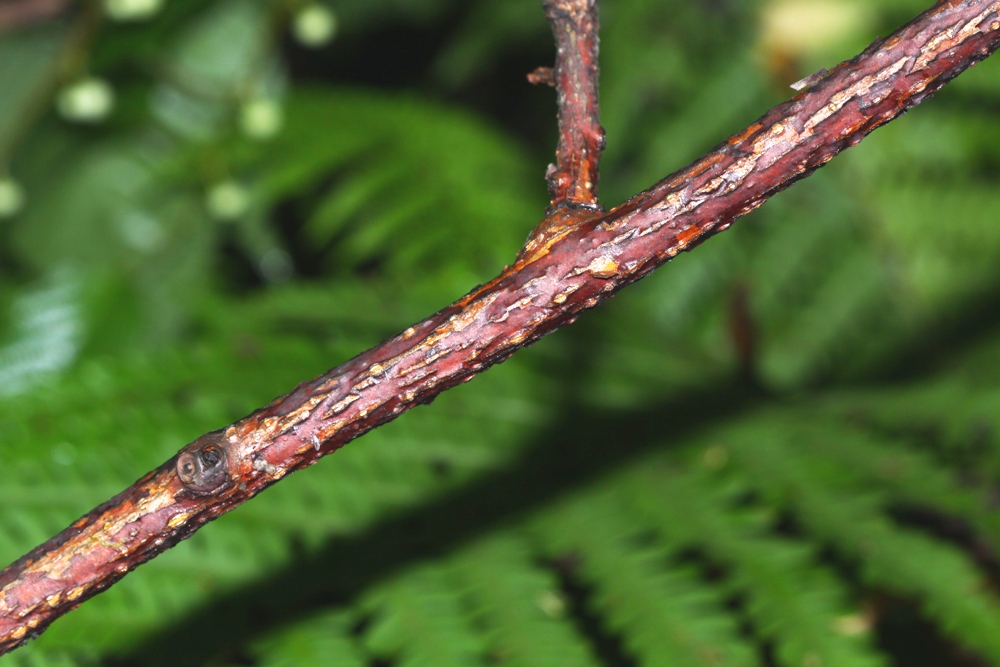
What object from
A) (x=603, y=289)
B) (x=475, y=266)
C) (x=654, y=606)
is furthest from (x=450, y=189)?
(x=603, y=289)

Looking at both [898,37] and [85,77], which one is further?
[85,77]

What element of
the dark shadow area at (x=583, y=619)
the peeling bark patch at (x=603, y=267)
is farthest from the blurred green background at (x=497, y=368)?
the peeling bark patch at (x=603, y=267)

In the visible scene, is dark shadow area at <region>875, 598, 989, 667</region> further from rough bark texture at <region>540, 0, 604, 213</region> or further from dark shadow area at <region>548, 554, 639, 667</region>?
rough bark texture at <region>540, 0, 604, 213</region>

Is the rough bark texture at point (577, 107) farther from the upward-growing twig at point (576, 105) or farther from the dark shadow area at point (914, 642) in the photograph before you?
the dark shadow area at point (914, 642)

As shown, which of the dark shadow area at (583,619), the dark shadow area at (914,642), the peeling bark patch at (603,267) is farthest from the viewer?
the dark shadow area at (914,642)

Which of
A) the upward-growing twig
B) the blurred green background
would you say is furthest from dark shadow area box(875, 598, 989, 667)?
the upward-growing twig

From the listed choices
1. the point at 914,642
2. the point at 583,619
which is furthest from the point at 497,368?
the point at 914,642

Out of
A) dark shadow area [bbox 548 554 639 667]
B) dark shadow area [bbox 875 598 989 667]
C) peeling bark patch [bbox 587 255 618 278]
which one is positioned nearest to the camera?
peeling bark patch [bbox 587 255 618 278]

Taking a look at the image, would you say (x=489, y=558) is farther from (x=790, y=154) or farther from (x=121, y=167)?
(x=121, y=167)
